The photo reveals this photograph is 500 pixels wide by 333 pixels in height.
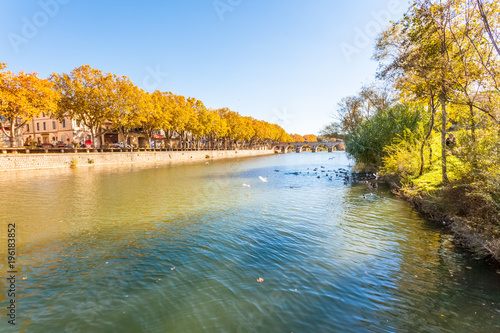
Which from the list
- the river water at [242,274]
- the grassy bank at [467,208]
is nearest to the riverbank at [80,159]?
the river water at [242,274]

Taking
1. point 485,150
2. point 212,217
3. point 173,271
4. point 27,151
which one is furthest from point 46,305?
point 27,151

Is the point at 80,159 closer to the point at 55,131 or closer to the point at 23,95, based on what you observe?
the point at 23,95

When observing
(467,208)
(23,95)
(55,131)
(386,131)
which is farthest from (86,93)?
(467,208)

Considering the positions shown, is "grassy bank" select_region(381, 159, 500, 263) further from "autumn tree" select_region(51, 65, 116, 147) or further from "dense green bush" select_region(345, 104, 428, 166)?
"autumn tree" select_region(51, 65, 116, 147)

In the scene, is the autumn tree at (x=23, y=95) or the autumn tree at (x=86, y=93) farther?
the autumn tree at (x=86, y=93)

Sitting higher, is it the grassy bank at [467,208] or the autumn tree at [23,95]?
the autumn tree at [23,95]

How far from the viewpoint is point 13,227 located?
11289 millimetres

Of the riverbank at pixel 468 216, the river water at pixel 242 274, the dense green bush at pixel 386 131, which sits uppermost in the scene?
the dense green bush at pixel 386 131

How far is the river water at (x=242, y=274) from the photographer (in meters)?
5.44

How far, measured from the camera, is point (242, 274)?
742cm

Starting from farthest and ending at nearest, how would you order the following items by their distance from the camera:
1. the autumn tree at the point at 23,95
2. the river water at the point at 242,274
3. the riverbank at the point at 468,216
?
the autumn tree at the point at 23,95
the riverbank at the point at 468,216
the river water at the point at 242,274

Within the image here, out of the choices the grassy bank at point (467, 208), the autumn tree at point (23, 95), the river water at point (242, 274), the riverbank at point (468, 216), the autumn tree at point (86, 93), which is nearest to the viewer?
the river water at point (242, 274)

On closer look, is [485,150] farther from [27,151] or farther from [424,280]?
[27,151]

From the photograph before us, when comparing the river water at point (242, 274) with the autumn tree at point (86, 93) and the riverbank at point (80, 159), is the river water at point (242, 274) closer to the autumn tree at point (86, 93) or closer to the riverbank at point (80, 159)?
the riverbank at point (80, 159)
